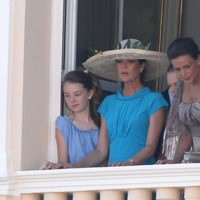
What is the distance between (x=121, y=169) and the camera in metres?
7.52

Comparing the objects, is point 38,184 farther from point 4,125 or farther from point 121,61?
point 121,61

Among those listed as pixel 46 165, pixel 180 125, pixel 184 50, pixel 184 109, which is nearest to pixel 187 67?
pixel 184 50

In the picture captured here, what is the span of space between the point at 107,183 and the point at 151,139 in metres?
0.53

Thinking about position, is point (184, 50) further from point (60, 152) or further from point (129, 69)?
point (60, 152)

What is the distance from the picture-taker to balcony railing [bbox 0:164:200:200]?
7.37m

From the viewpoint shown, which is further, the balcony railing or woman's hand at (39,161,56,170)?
woman's hand at (39,161,56,170)

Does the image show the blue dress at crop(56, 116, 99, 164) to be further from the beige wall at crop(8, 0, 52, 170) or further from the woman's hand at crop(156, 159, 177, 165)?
the woman's hand at crop(156, 159, 177, 165)

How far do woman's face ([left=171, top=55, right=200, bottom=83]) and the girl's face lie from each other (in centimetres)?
73

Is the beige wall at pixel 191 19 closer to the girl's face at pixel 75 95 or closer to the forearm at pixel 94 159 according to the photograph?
the girl's face at pixel 75 95

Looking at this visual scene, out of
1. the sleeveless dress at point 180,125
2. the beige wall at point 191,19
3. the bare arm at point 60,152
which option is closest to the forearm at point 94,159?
the bare arm at point 60,152

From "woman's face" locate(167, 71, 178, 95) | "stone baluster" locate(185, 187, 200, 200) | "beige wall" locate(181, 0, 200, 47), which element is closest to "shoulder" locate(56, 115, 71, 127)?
"woman's face" locate(167, 71, 178, 95)

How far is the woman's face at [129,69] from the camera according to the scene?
8.17 m

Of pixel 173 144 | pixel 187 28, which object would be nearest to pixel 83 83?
pixel 173 144

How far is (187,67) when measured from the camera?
782 centimetres
